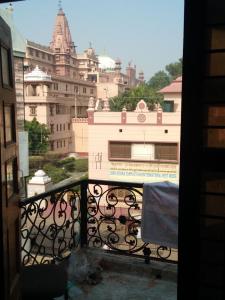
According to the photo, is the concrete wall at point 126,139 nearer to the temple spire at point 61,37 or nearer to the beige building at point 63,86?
the beige building at point 63,86

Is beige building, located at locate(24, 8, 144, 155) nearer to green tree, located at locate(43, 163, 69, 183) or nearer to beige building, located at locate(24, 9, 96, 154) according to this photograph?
beige building, located at locate(24, 9, 96, 154)

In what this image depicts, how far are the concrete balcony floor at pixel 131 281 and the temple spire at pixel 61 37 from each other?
56140mm

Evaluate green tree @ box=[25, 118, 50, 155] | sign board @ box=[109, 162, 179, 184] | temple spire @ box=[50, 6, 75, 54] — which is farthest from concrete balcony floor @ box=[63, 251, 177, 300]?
temple spire @ box=[50, 6, 75, 54]

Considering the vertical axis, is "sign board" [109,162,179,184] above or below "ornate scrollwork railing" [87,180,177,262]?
below

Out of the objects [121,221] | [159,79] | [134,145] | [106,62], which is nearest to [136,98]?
[134,145]

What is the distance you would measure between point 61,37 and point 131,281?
59.1 meters

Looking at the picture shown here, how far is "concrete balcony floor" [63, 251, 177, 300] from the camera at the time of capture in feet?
9.38

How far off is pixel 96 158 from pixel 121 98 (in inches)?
829

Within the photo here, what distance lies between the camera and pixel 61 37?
191 ft

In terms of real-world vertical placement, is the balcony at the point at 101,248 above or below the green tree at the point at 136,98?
below

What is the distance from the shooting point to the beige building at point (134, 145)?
2461 centimetres

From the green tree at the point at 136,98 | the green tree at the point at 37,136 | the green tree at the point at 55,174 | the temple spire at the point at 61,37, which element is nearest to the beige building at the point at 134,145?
the green tree at the point at 55,174

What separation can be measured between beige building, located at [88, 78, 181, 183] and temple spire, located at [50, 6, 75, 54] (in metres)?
34.8

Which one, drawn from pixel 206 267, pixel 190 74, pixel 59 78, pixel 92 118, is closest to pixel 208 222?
pixel 206 267
